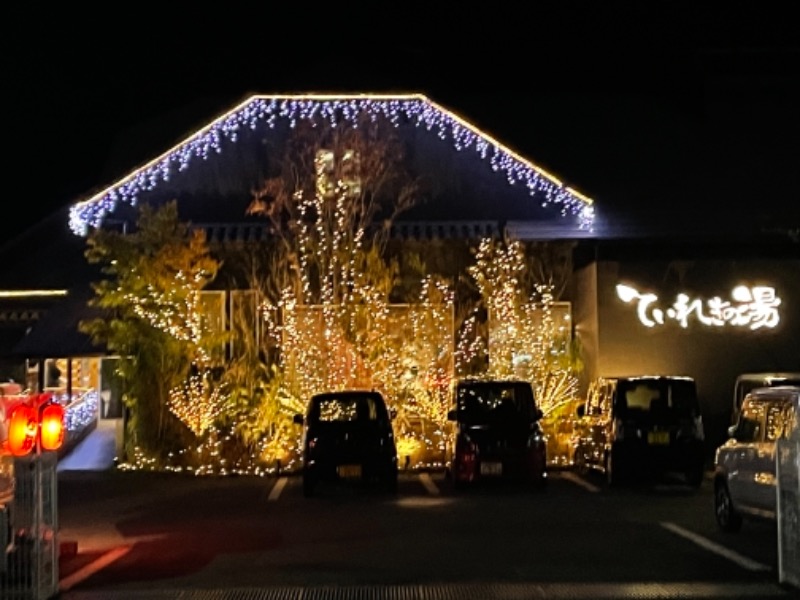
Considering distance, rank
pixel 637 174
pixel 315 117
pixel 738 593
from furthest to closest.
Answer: pixel 637 174 < pixel 315 117 < pixel 738 593

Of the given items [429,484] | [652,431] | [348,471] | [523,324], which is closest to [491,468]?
[429,484]

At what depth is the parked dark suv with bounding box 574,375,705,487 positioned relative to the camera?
1969 centimetres

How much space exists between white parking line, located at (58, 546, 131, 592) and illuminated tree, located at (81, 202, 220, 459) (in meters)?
9.10

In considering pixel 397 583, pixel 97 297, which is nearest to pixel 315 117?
pixel 97 297

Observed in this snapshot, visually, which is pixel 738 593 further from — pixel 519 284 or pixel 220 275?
pixel 220 275

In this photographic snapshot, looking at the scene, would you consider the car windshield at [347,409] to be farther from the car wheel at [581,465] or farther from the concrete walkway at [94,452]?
the concrete walkway at [94,452]

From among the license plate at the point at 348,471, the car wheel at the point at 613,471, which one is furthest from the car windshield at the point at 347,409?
the car wheel at the point at 613,471

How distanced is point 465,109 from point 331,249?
851 centimetres

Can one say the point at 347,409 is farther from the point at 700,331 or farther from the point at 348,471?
the point at 700,331

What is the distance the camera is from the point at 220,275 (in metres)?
25.6

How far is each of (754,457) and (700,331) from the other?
1077cm

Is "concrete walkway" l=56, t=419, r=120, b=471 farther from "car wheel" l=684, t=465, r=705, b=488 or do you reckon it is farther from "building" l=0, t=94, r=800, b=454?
"car wheel" l=684, t=465, r=705, b=488

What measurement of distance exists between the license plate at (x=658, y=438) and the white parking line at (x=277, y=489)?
6037 mm

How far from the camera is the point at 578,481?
21.3 m
